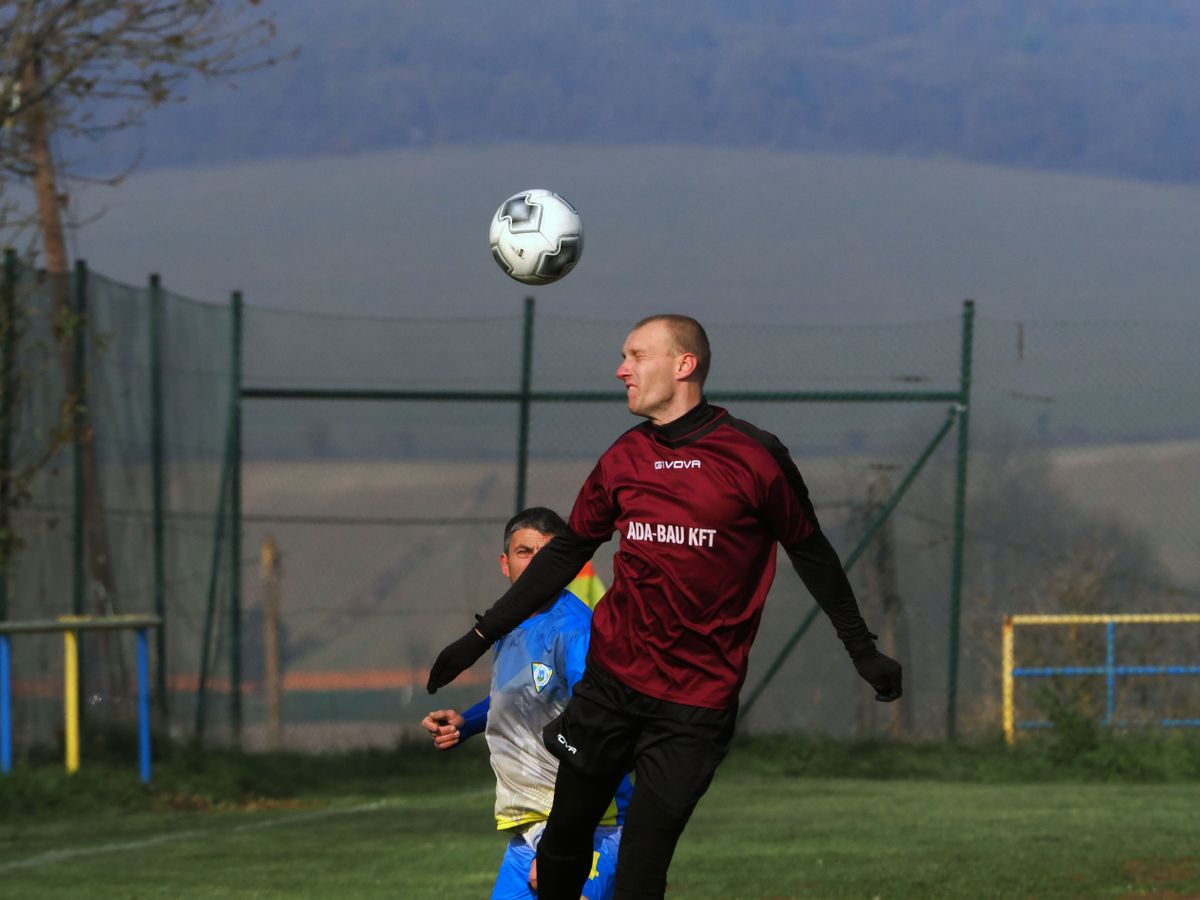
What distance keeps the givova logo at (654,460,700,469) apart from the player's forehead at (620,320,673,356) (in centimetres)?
31

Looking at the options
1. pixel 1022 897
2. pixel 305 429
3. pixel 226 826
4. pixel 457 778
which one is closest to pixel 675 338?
pixel 1022 897

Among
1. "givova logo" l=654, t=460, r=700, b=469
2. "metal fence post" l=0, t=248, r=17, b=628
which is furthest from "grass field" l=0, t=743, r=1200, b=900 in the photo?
"givova logo" l=654, t=460, r=700, b=469

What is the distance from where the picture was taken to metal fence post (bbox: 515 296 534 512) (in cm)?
1455

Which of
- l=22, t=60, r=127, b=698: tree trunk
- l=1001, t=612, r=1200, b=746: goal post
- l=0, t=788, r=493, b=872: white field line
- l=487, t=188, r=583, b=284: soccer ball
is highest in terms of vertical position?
l=487, t=188, r=583, b=284: soccer ball

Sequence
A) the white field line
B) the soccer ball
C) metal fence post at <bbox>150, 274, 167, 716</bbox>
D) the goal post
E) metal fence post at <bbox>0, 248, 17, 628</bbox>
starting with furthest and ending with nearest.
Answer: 1. the goal post
2. metal fence post at <bbox>150, 274, 167, 716</bbox>
3. metal fence post at <bbox>0, 248, 17, 628</bbox>
4. the white field line
5. the soccer ball

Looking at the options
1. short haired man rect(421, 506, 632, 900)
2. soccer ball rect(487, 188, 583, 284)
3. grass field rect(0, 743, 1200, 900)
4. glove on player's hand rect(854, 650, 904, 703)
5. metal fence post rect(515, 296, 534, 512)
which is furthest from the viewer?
metal fence post rect(515, 296, 534, 512)

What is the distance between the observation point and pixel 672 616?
4707mm

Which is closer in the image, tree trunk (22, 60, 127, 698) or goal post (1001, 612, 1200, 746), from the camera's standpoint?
tree trunk (22, 60, 127, 698)

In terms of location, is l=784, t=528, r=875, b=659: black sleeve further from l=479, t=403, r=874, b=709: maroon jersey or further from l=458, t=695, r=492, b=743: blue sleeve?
l=458, t=695, r=492, b=743: blue sleeve

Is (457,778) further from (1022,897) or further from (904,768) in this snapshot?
(1022,897)

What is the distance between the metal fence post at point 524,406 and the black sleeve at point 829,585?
9.69 metres

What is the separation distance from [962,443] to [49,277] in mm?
7412

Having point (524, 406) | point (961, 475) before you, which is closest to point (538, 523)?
point (524, 406)

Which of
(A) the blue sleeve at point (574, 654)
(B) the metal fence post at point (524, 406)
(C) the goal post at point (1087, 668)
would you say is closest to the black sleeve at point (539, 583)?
(A) the blue sleeve at point (574, 654)
